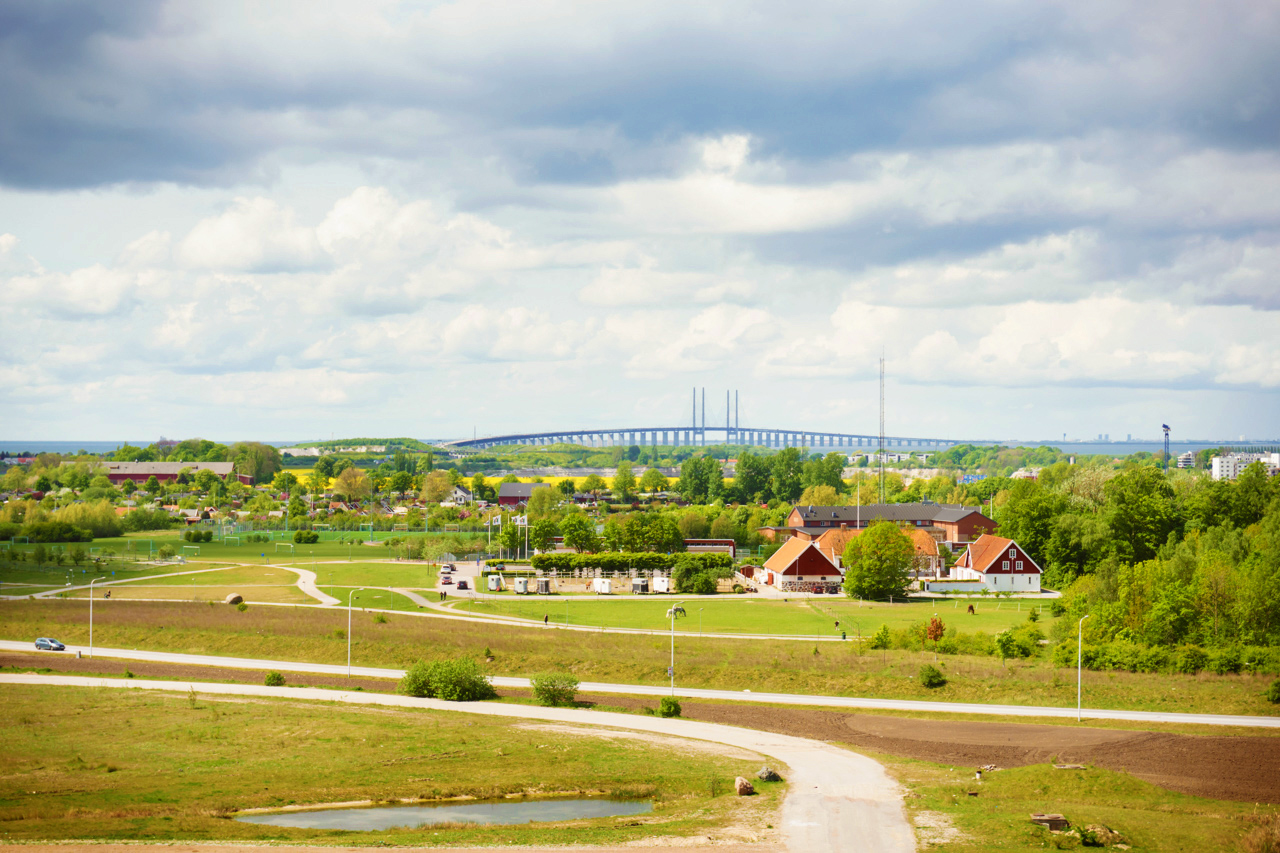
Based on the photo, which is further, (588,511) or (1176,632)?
(588,511)

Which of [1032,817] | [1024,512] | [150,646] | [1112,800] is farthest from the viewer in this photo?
[1024,512]

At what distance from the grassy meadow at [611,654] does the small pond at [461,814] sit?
67.0 ft

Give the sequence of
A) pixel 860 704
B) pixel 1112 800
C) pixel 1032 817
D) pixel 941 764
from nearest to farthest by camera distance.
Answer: pixel 1032 817 → pixel 1112 800 → pixel 941 764 → pixel 860 704

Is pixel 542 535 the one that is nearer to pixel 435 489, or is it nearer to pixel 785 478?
→ pixel 435 489

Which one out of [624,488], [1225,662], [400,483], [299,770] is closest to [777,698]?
[299,770]

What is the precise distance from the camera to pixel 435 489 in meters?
178

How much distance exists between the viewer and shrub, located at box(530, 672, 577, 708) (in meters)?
45.0

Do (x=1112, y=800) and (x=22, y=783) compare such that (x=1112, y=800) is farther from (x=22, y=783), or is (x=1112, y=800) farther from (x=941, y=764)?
(x=22, y=783)

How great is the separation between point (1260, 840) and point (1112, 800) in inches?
215

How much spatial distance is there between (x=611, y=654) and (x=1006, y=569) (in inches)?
2034

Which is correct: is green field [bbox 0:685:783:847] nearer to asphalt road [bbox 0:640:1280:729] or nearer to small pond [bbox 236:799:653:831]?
small pond [bbox 236:799:653:831]

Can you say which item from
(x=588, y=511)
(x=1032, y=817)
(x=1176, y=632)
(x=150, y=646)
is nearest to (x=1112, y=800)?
(x=1032, y=817)

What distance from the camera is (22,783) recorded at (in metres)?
30.2

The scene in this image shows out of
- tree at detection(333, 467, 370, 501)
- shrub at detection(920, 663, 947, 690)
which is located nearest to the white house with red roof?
shrub at detection(920, 663, 947, 690)
